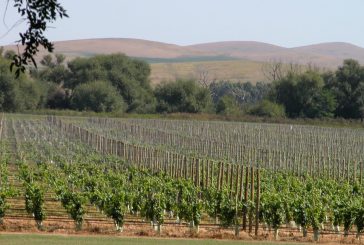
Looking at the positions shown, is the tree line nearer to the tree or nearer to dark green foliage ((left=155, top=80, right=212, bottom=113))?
dark green foliage ((left=155, top=80, right=212, bottom=113))

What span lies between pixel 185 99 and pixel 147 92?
1005cm

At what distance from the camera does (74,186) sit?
97.7ft

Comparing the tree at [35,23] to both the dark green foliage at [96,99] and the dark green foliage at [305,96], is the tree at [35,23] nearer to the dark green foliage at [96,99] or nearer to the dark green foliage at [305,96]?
the dark green foliage at [305,96]

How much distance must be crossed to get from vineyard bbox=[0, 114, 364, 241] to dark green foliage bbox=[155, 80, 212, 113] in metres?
47.6

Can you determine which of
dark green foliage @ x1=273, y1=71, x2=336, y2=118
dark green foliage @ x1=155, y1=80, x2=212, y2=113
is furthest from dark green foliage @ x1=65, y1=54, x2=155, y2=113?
dark green foliage @ x1=273, y1=71, x2=336, y2=118

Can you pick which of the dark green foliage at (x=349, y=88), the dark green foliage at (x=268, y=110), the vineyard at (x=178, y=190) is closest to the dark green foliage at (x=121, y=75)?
the dark green foliage at (x=268, y=110)

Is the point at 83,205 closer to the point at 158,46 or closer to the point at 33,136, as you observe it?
the point at 33,136

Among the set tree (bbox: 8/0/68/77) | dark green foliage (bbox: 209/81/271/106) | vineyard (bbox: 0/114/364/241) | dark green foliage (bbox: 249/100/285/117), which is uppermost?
tree (bbox: 8/0/68/77)

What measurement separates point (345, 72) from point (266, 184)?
208ft

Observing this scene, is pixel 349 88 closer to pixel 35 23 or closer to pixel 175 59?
pixel 35 23

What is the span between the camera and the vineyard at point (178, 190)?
2325 cm

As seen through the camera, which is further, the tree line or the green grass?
the tree line

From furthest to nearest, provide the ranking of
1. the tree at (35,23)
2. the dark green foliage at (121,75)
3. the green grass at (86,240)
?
the dark green foliage at (121,75), the green grass at (86,240), the tree at (35,23)

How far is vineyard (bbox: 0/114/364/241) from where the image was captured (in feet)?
76.3
